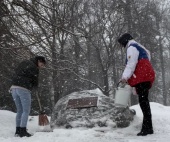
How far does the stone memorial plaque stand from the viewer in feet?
22.4

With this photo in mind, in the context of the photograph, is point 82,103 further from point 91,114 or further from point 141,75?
point 141,75

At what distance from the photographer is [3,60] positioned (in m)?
8.91

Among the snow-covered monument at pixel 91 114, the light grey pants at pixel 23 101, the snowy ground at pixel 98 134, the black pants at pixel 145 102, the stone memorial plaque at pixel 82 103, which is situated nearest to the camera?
the snowy ground at pixel 98 134

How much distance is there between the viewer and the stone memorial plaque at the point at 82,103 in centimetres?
682

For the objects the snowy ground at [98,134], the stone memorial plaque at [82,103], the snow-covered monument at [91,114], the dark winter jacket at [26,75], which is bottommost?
the snowy ground at [98,134]

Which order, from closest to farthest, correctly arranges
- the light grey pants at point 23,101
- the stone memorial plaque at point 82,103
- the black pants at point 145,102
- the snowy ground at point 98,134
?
the snowy ground at point 98,134 < the black pants at point 145,102 < the light grey pants at point 23,101 < the stone memorial plaque at point 82,103

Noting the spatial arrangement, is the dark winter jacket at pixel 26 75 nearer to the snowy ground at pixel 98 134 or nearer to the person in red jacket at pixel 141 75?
the snowy ground at pixel 98 134

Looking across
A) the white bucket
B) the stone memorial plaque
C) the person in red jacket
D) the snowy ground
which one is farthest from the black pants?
the stone memorial plaque

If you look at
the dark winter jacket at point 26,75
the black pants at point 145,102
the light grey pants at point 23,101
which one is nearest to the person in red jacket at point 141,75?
the black pants at point 145,102

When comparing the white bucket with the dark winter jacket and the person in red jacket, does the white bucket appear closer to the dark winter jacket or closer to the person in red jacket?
the person in red jacket

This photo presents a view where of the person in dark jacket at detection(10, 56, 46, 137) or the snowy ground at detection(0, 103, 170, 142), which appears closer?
the snowy ground at detection(0, 103, 170, 142)

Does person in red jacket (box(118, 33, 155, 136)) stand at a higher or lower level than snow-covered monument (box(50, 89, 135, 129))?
higher

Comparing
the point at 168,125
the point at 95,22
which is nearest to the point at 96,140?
the point at 168,125

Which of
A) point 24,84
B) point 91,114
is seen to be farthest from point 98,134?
point 24,84
